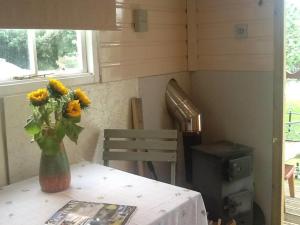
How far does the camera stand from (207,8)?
9.11 feet

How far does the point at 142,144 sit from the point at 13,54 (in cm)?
89

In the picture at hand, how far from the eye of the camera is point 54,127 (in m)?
1.55

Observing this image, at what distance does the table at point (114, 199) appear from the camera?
1.33m

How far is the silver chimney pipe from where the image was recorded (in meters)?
2.60

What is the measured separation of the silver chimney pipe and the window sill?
74 cm

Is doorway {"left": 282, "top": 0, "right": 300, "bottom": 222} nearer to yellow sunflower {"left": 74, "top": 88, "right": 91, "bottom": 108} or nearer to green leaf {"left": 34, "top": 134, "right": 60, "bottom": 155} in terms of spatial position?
yellow sunflower {"left": 74, "top": 88, "right": 91, "bottom": 108}

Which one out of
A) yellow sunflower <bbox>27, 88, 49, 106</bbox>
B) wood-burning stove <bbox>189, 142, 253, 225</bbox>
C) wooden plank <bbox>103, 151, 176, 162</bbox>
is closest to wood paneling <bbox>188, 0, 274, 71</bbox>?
wood-burning stove <bbox>189, 142, 253, 225</bbox>

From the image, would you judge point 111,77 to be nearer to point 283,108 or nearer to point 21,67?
point 21,67

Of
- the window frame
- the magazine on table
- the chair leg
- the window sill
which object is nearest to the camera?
the magazine on table

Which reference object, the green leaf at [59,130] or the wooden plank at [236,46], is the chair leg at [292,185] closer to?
the wooden plank at [236,46]

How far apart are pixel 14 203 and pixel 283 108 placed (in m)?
1.86

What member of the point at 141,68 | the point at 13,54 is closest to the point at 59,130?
the point at 13,54

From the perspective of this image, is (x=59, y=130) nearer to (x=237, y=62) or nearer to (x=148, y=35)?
(x=148, y=35)

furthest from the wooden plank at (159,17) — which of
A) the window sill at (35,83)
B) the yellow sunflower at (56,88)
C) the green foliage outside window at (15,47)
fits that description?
the yellow sunflower at (56,88)
